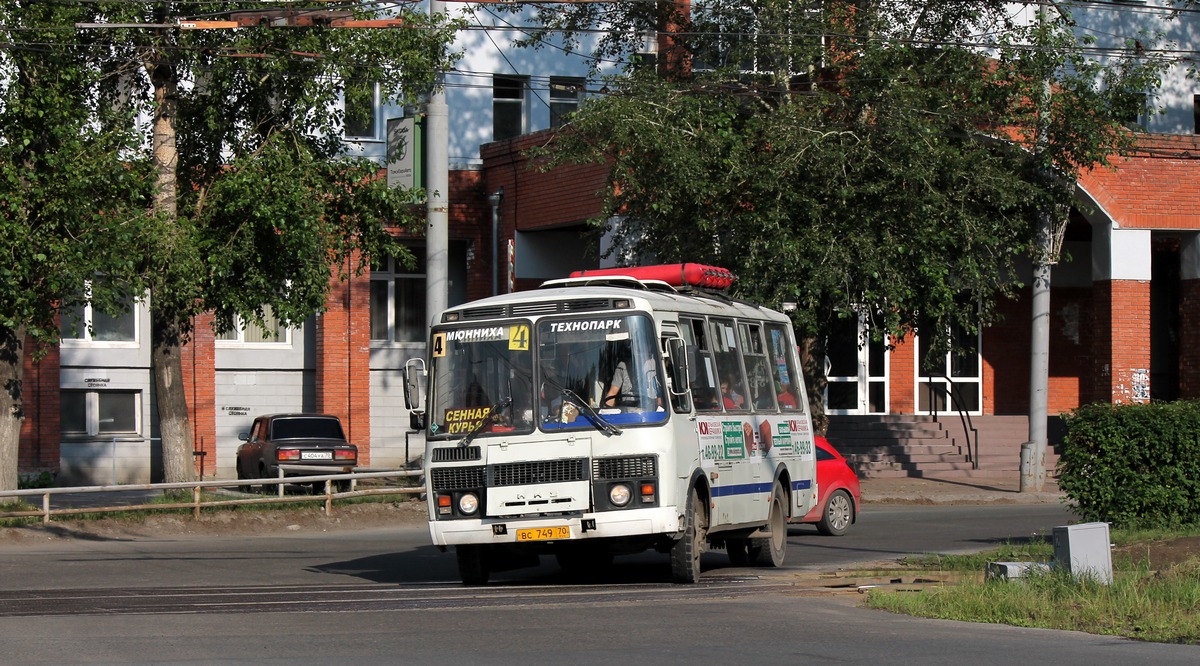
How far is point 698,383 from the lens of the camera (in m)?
14.5

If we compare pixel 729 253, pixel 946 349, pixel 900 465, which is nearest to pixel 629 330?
pixel 729 253

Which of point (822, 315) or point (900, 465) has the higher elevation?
point (822, 315)

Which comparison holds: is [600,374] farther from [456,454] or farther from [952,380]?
[952,380]

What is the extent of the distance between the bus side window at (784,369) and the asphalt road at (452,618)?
181 centimetres

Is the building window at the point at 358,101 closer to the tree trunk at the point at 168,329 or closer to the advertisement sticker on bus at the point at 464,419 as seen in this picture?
the tree trunk at the point at 168,329

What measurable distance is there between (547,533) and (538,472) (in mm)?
556

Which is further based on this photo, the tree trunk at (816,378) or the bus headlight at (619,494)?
the tree trunk at (816,378)

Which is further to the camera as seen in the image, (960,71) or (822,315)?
(822,315)

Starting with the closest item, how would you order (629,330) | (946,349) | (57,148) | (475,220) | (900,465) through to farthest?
(629,330)
(57,148)
(946,349)
(900,465)
(475,220)

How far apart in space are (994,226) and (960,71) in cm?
274

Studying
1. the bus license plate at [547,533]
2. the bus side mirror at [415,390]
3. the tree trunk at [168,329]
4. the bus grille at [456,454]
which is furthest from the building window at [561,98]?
the bus license plate at [547,533]

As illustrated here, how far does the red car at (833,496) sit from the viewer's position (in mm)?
20156

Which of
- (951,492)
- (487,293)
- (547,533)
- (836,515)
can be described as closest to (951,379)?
(951,492)

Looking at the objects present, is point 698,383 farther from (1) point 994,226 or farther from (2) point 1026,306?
(2) point 1026,306
